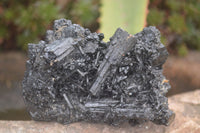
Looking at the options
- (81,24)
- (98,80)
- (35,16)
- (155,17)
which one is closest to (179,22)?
(155,17)

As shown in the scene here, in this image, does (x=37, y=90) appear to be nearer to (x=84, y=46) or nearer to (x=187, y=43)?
(x=84, y=46)

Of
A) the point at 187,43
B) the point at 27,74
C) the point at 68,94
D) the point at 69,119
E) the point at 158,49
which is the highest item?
the point at 187,43

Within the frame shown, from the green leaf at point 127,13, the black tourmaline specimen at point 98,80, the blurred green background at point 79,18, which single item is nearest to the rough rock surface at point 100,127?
the black tourmaline specimen at point 98,80

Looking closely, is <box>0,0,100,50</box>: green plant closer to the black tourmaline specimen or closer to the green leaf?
the green leaf

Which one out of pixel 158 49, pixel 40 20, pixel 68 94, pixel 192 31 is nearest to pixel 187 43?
pixel 192 31

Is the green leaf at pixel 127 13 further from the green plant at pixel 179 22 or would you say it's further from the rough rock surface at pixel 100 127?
the green plant at pixel 179 22

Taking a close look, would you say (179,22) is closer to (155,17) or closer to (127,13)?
(155,17)

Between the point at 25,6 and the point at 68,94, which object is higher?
the point at 25,6
